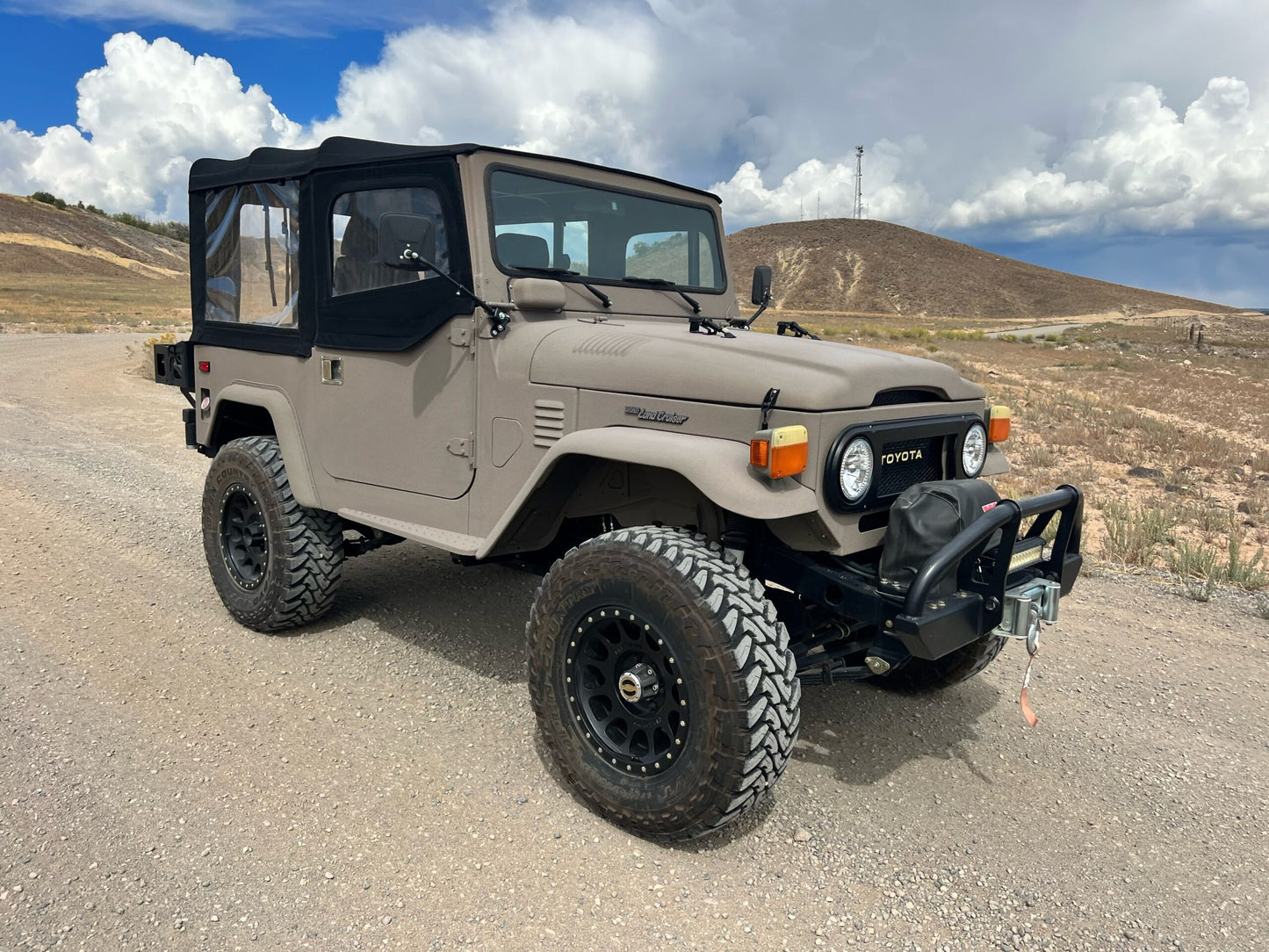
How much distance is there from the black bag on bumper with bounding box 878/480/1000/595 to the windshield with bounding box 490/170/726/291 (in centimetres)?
174

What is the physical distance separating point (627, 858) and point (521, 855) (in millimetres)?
338

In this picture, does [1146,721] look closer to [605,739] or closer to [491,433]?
[605,739]

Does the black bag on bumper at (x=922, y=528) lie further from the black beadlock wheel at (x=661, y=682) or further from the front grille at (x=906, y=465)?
the black beadlock wheel at (x=661, y=682)

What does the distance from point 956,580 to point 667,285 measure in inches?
78.3

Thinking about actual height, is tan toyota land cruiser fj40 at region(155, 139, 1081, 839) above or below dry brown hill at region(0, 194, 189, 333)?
below

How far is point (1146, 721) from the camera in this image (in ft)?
12.9

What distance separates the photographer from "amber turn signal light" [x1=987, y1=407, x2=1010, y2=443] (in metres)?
3.77

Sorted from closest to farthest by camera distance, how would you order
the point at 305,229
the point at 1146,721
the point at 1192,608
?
1. the point at 1146,721
2. the point at 305,229
3. the point at 1192,608

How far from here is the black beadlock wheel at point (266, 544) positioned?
438 cm

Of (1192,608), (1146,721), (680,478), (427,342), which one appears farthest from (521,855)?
(1192,608)

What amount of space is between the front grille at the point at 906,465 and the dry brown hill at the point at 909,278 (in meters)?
75.5

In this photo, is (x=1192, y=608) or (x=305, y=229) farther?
(x=1192, y=608)

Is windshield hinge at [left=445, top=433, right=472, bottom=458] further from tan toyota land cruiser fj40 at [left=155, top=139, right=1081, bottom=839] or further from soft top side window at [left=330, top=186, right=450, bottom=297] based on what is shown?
soft top side window at [left=330, top=186, right=450, bottom=297]

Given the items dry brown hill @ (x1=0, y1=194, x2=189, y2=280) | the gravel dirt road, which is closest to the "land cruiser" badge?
the gravel dirt road
